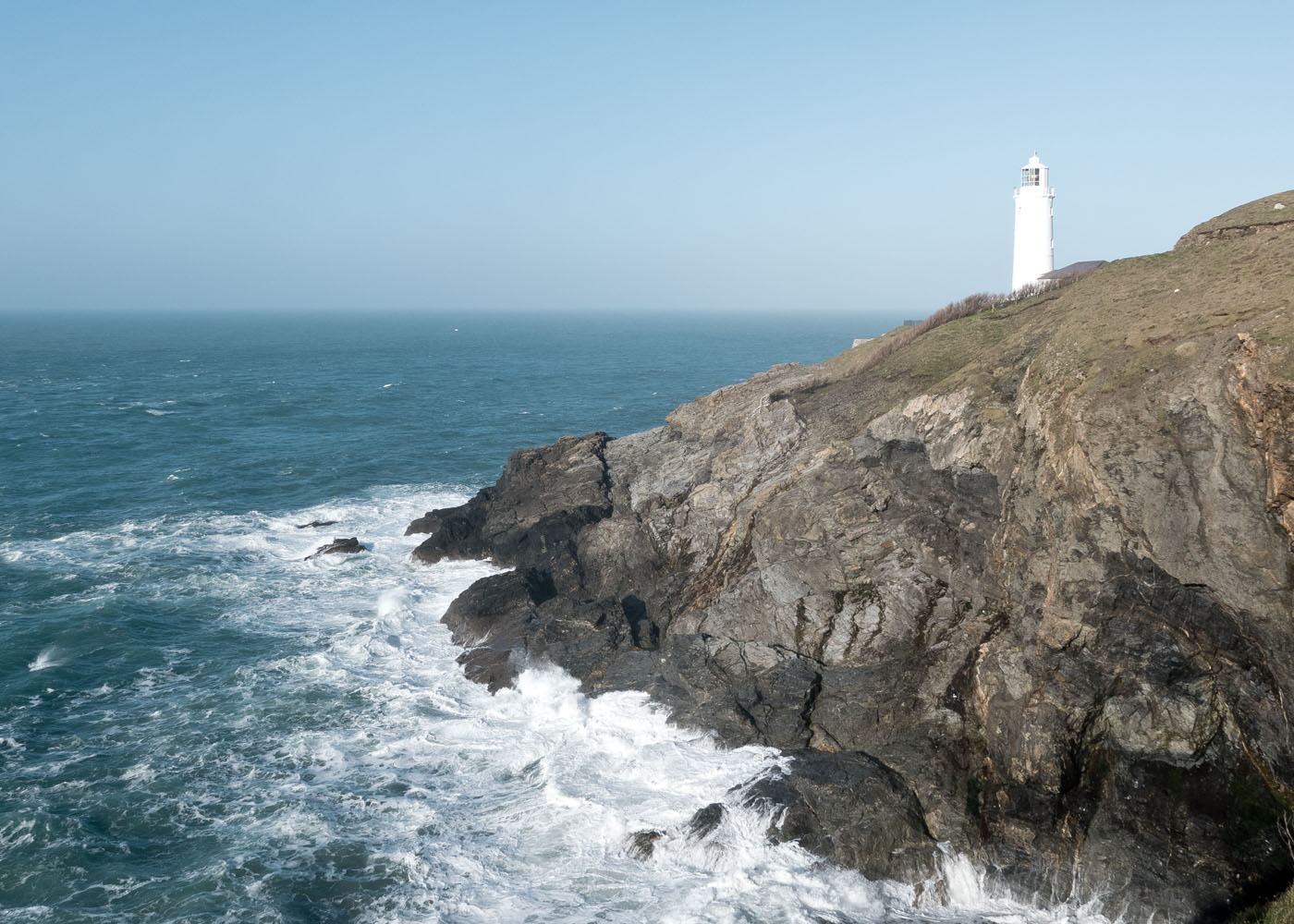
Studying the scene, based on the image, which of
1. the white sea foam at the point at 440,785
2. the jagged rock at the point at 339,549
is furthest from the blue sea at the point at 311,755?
the jagged rock at the point at 339,549

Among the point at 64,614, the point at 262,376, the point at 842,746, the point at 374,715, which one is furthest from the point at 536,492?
the point at 262,376

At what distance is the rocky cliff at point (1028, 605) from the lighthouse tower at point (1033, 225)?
615 inches

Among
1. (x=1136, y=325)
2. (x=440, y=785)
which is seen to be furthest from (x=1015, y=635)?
(x=440, y=785)

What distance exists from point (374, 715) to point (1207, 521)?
2229cm

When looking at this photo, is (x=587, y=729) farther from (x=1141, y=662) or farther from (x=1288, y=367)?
(x=1288, y=367)

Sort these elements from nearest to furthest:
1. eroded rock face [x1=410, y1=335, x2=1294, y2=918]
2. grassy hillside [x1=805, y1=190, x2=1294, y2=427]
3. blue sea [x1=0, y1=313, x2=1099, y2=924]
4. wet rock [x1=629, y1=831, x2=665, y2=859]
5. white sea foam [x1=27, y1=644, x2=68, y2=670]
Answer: eroded rock face [x1=410, y1=335, x2=1294, y2=918]
blue sea [x1=0, y1=313, x2=1099, y2=924]
wet rock [x1=629, y1=831, x2=665, y2=859]
grassy hillside [x1=805, y1=190, x2=1294, y2=427]
white sea foam [x1=27, y1=644, x2=68, y2=670]

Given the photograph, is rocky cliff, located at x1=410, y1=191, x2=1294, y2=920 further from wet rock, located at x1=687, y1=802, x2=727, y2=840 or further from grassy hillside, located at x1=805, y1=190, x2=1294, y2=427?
wet rock, located at x1=687, y1=802, x2=727, y2=840

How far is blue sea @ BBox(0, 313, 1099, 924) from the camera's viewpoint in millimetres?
18047

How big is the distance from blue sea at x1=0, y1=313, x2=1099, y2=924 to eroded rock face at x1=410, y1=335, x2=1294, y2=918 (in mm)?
1307

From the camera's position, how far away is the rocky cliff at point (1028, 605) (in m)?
17.8

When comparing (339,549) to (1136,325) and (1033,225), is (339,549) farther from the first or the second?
(1033,225)

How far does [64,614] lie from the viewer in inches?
1260

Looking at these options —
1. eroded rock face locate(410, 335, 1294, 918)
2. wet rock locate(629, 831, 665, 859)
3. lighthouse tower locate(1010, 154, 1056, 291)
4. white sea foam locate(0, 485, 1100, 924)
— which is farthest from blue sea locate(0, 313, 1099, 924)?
lighthouse tower locate(1010, 154, 1056, 291)

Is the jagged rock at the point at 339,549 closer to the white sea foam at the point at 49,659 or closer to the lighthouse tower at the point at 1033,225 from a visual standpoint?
the white sea foam at the point at 49,659
